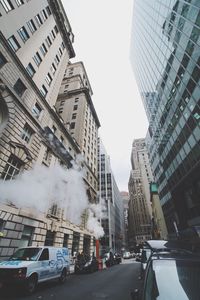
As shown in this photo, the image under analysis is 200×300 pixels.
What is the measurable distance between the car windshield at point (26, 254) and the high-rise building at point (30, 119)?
11.3 ft

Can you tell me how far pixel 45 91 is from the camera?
70.2 ft

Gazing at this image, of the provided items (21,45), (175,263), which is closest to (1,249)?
(175,263)

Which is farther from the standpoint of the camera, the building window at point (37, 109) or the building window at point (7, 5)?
the building window at point (37, 109)

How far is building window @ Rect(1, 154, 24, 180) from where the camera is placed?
12211 millimetres

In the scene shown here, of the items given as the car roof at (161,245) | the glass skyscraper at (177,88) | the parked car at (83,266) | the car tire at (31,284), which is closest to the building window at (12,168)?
the car tire at (31,284)

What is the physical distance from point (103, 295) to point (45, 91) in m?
21.3

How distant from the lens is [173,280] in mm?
2973

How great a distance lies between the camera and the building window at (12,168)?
1221 cm

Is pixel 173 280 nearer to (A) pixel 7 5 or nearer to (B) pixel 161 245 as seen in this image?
(B) pixel 161 245

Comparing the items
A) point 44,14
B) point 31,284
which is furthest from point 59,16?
point 31,284

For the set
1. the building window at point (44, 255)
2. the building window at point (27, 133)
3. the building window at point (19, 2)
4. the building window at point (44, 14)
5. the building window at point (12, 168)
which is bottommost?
the building window at point (44, 255)

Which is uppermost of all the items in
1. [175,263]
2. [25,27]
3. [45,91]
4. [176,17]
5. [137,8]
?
[137,8]

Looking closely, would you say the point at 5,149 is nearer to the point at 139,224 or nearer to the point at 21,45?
the point at 21,45

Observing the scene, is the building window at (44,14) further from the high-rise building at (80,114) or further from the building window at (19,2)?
the high-rise building at (80,114)
